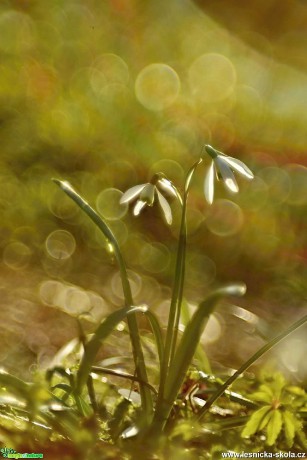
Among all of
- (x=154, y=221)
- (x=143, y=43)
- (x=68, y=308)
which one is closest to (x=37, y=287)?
(x=68, y=308)

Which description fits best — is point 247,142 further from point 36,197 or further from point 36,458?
point 36,458

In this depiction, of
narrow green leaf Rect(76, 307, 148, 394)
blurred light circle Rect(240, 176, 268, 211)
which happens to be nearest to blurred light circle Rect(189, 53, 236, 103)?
blurred light circle Rect(240, 176, 268, 211)

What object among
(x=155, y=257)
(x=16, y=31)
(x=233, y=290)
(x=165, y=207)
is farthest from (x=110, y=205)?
(x=233, y=290)

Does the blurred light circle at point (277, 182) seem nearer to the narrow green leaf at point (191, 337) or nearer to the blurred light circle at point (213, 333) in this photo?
the blurred light circle at point (213, 333)

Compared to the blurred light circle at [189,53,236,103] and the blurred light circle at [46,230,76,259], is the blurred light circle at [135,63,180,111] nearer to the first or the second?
the blurred light circle at [189,53,236,103]

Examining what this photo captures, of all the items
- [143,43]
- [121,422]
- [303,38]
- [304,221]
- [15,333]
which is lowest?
[15,333]

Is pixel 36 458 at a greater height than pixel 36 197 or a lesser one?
lesser

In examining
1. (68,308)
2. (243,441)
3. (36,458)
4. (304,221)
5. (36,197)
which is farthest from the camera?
(304,221)
